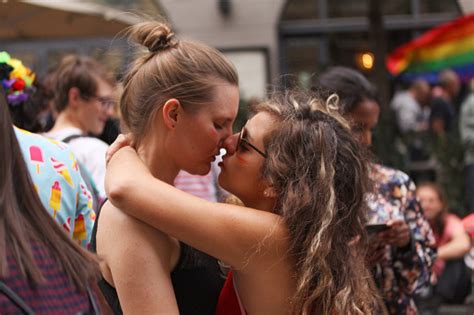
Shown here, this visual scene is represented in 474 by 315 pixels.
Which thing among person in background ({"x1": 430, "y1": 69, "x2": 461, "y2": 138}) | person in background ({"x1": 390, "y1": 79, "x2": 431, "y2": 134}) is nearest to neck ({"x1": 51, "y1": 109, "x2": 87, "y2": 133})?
person in background ({"x1": 430, "y1": 69, "x2": 461, "y2": 138})

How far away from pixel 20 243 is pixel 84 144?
2.95 metres

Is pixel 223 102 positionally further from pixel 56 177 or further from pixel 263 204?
pixel 56 177

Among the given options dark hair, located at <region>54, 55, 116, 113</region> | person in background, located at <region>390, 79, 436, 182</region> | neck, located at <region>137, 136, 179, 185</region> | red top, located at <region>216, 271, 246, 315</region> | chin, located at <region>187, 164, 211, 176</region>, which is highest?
neck, located at <region>137, 136, 179, 185</region>

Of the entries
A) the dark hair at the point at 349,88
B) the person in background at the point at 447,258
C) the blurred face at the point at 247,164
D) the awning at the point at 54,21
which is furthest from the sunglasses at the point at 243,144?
the awning at the point at 54,21

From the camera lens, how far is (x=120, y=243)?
2.52 m

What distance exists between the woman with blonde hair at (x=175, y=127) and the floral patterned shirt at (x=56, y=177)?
298 millimetres

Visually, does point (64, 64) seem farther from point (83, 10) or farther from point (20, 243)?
point (83, 10)

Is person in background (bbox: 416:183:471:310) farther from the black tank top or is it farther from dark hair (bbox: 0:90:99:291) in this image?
dark hair (bbox: 0:90:99:291)

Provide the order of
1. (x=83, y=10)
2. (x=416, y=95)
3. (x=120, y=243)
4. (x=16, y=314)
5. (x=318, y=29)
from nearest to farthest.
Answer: (x=16, y=314) → (x=120, y=243) → (x=83, y=10) → (x=416, y=95) → (x=318, y=29)

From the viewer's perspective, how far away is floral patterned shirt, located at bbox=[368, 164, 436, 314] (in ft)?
12.6

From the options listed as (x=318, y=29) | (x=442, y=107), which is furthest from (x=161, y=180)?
(x=318, y=29)

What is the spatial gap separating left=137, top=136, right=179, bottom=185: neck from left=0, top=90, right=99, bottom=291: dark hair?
2.47 feet

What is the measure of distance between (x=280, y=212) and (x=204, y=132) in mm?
318

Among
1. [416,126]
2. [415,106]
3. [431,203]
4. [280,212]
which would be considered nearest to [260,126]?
[280,212]
